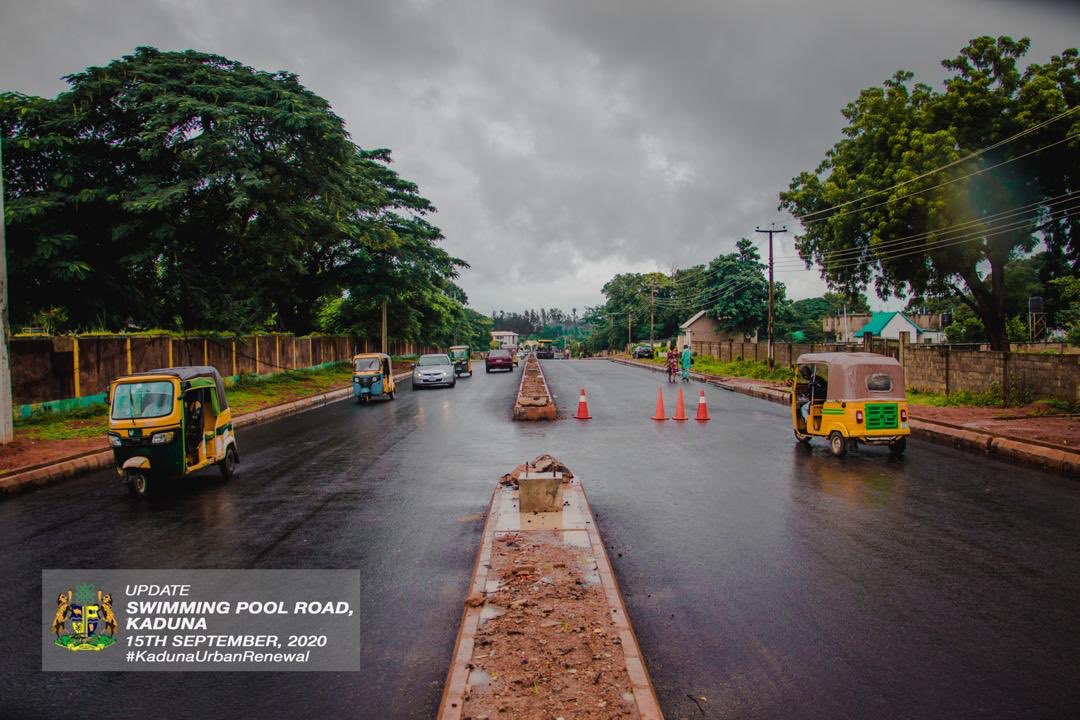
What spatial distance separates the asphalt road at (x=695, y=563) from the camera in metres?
3.79

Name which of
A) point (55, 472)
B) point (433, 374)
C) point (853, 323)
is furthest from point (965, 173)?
point (853, 323)

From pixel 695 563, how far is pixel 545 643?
2330 mm

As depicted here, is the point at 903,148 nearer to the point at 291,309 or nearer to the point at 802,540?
the point at 802,540

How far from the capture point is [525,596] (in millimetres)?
4848

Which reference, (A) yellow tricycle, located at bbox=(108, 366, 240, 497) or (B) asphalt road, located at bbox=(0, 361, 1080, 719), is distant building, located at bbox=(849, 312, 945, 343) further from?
(A) yellow tricycle, located at bbox=(108, 366, 240, 497)

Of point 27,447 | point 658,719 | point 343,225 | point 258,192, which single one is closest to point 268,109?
point 258,192

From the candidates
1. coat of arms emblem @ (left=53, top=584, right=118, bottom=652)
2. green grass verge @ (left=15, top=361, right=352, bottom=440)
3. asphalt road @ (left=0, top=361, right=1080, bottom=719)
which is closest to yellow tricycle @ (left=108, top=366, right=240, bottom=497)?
asphalt road @ (left=0, top=361, right=1080, bottom=719)

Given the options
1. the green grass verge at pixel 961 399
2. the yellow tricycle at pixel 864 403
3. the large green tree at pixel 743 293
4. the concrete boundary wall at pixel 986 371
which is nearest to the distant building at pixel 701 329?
the large green tree at pixel 743 293

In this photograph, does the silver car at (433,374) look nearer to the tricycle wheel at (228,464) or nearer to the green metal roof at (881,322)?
the tricycle wheel at (228,464)

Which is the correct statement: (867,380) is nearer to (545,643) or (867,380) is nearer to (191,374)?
(545,643)

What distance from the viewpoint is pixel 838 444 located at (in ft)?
38.5

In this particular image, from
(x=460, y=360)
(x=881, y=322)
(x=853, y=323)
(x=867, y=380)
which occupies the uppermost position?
(x=853, y=323)

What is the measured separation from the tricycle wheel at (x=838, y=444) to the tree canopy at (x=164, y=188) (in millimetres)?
18901

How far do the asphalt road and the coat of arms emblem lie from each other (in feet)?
0.61
